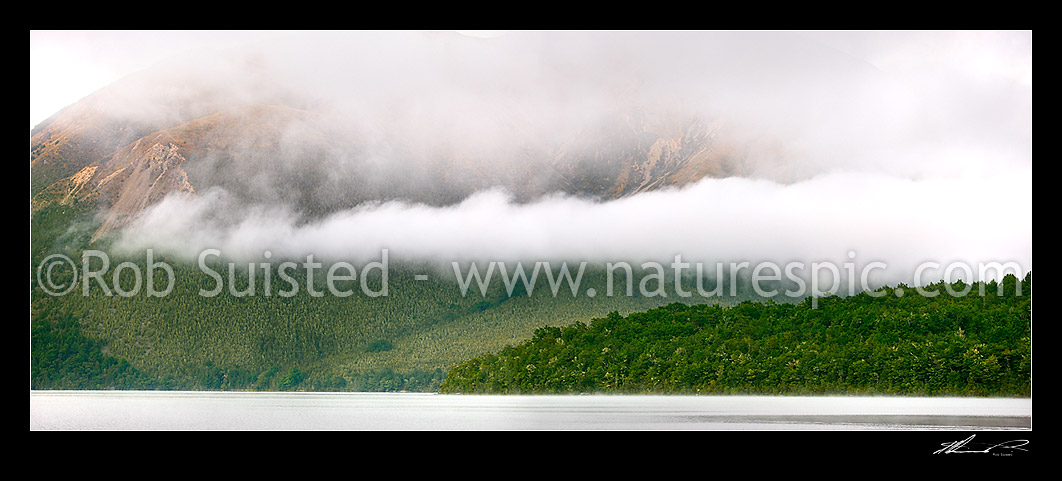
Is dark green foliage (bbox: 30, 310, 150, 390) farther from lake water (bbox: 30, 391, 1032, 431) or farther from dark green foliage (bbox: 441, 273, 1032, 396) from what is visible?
lake water (bbox: 30, 391, 1032, 431)

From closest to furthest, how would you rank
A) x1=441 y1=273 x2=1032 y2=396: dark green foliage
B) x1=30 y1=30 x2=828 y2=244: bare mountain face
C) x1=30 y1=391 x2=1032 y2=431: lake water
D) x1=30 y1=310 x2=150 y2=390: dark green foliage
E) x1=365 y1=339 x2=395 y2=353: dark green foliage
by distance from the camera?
1. x1=30 y1=391 x2=1032 y2=431: lake water
2. x1=441 y1=273 x2=1032 y2=396: dark green foliage
3. x1=30 y1=310 x2=150 y2=390: dark green foliage
4. x1=365 y1=339 x2=395 y2=353: dark green foliage
5. x1=30 y1=30 x2=828 y2=244: bare mountain face

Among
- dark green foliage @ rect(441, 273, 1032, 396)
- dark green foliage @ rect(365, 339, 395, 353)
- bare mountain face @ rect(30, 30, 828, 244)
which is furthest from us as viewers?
bare mountain face @ rect(30, 30, 828, 244)

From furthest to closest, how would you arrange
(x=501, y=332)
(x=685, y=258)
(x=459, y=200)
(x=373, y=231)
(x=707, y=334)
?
(x=459, y=200) < (x=373, y=231) < (x=685, y=258) < (x=501, y=332) < (x=707, y=334)

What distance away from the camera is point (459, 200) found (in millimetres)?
106625

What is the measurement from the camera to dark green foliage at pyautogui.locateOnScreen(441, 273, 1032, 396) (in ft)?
136

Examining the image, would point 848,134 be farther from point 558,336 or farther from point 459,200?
point 558,336

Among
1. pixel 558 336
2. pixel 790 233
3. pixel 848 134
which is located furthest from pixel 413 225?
pixel 558 336

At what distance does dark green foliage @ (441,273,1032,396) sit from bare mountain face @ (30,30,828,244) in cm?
5094

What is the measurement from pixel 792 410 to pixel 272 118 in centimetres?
8665
